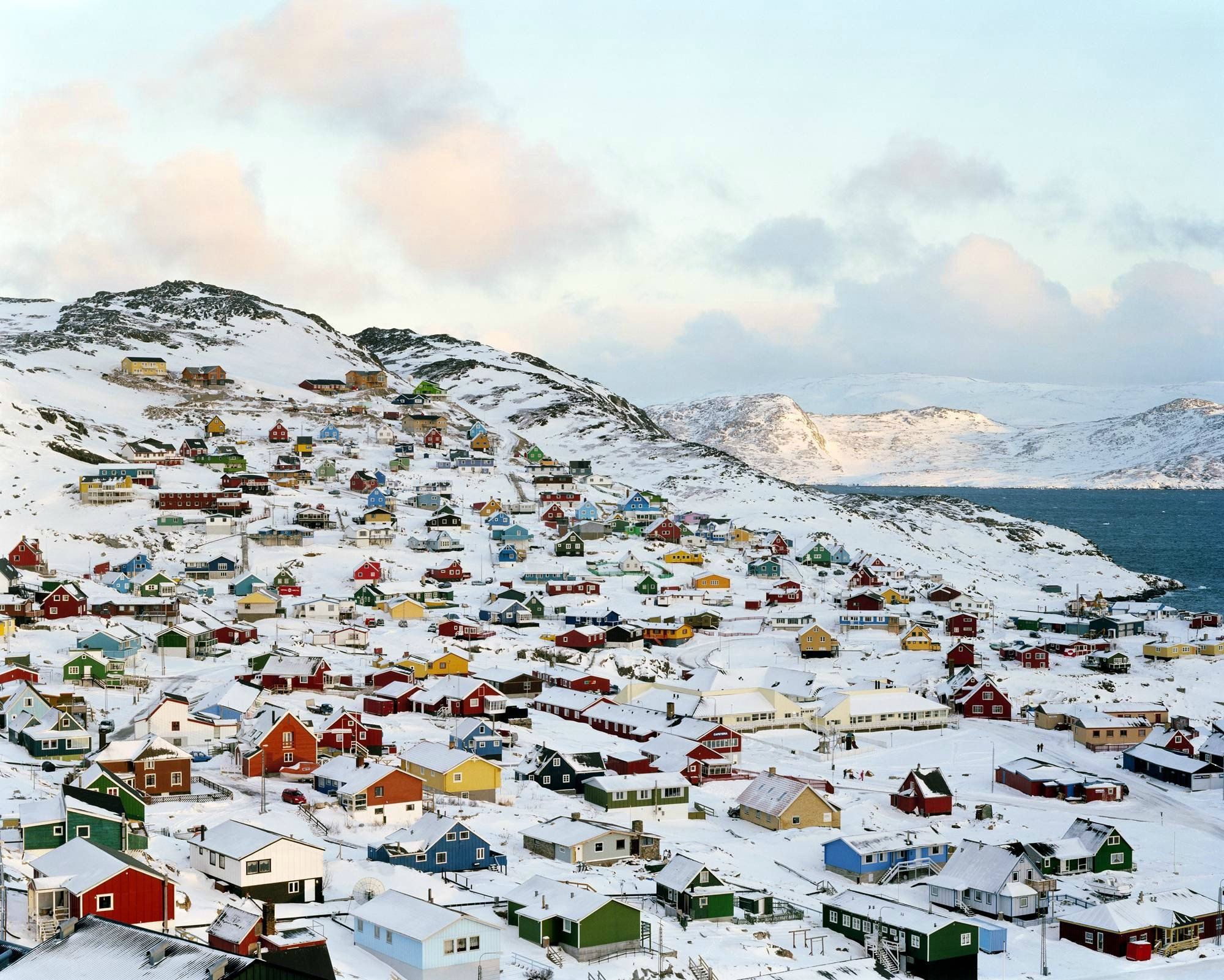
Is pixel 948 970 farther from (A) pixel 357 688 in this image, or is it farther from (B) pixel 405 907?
(A) pixel 357 688

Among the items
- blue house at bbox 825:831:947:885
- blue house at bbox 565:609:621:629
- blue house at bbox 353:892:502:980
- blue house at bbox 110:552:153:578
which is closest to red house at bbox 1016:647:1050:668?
blue house at bbox 565:609:621:629

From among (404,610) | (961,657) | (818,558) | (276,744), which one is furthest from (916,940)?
(818,558)

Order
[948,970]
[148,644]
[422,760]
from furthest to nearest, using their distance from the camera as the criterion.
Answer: [148,644] → [422,760] → [948,970]

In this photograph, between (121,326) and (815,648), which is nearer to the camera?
(815,648)

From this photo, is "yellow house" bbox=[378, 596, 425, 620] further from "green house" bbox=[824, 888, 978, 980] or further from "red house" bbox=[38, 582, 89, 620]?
"green house" bbox=[824, 888, 978, 980]

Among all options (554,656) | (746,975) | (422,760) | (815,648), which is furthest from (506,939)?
(815,648)

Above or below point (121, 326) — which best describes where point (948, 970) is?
below

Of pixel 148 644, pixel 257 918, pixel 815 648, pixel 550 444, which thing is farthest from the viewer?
pixel 550 444
